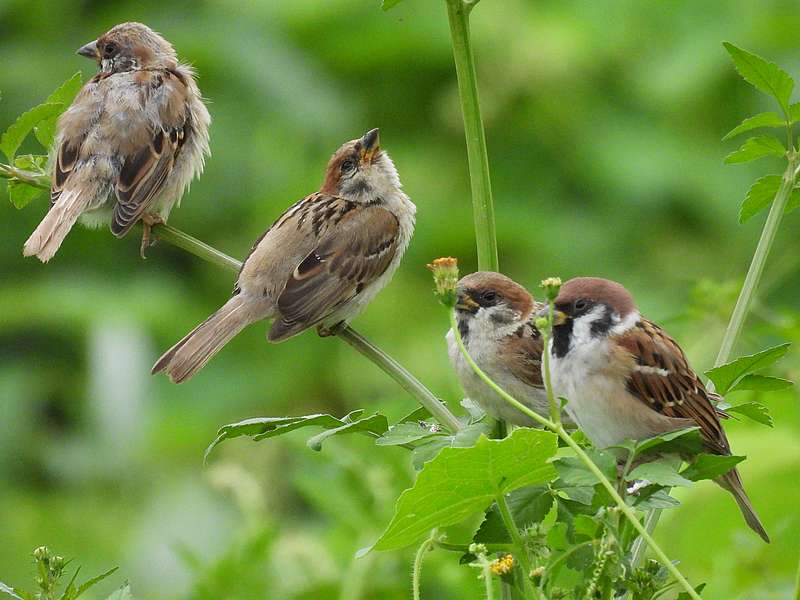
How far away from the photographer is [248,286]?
8.51ft

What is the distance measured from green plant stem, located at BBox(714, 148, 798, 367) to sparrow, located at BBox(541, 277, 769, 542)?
0.59 feet

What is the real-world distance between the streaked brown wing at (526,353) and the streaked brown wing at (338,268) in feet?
1.50

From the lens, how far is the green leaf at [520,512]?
1443 mm

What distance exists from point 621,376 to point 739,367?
1.29 feet

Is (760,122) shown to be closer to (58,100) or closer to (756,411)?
(756,411)

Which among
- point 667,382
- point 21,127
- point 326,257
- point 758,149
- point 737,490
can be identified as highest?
point 21,127

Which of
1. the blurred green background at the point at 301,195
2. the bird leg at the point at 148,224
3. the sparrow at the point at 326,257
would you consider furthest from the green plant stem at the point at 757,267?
the blurred green background at the point at 301,195

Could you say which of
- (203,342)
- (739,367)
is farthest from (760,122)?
(203,342)

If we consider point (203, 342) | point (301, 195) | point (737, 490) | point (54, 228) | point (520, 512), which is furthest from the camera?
point (301, 195)

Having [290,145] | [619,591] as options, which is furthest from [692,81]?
[619,591]

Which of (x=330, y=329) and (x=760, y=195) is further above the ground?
(x=760, y=195)

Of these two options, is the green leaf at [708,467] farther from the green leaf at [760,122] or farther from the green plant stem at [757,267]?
the green leaf at [760,122]

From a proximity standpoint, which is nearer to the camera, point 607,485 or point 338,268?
point 607,485

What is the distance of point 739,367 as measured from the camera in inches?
59.9
